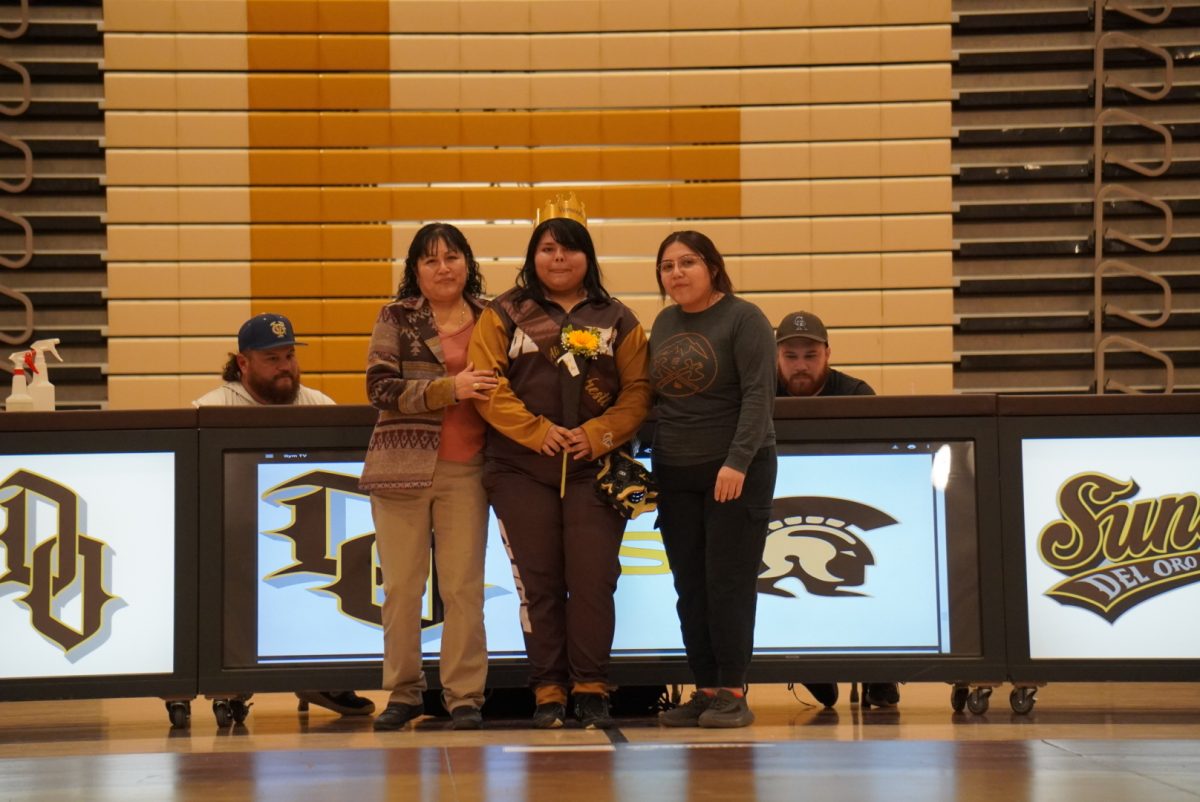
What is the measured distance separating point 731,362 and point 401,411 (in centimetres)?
97

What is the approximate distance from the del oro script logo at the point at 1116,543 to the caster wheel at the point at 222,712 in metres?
2.61

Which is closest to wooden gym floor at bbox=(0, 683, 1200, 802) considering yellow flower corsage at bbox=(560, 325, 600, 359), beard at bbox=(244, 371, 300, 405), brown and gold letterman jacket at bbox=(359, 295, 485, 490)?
brown and gold letterman jacket at bbox=(359, 295, 485, 490)

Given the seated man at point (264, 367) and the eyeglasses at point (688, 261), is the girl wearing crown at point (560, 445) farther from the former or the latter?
the seated man at point (264, 367)

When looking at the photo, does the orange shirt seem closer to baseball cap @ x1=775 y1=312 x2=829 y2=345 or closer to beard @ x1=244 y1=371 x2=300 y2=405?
beard @ x1=244 y1=371 x2=300 y2=405

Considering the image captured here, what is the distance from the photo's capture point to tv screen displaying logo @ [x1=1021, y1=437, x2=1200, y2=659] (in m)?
4.32

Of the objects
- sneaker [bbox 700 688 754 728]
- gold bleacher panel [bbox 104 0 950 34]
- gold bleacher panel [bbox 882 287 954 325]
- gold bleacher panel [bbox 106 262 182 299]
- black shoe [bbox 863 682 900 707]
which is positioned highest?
gold bleacher panel [bbox 104 0 950 34]

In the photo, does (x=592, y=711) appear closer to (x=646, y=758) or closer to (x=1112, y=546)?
(x=646, y=758)

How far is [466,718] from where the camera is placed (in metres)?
4.00

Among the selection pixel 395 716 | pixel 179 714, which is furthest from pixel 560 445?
pixel 179 714

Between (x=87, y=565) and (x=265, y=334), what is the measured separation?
1.12 meters

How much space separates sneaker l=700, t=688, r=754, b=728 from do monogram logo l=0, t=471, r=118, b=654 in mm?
1904

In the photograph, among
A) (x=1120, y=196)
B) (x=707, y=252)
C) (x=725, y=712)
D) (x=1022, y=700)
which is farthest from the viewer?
(x=1120, y=196)

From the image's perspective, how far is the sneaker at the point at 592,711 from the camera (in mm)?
3914

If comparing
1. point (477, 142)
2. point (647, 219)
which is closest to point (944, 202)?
point (647, 219)
